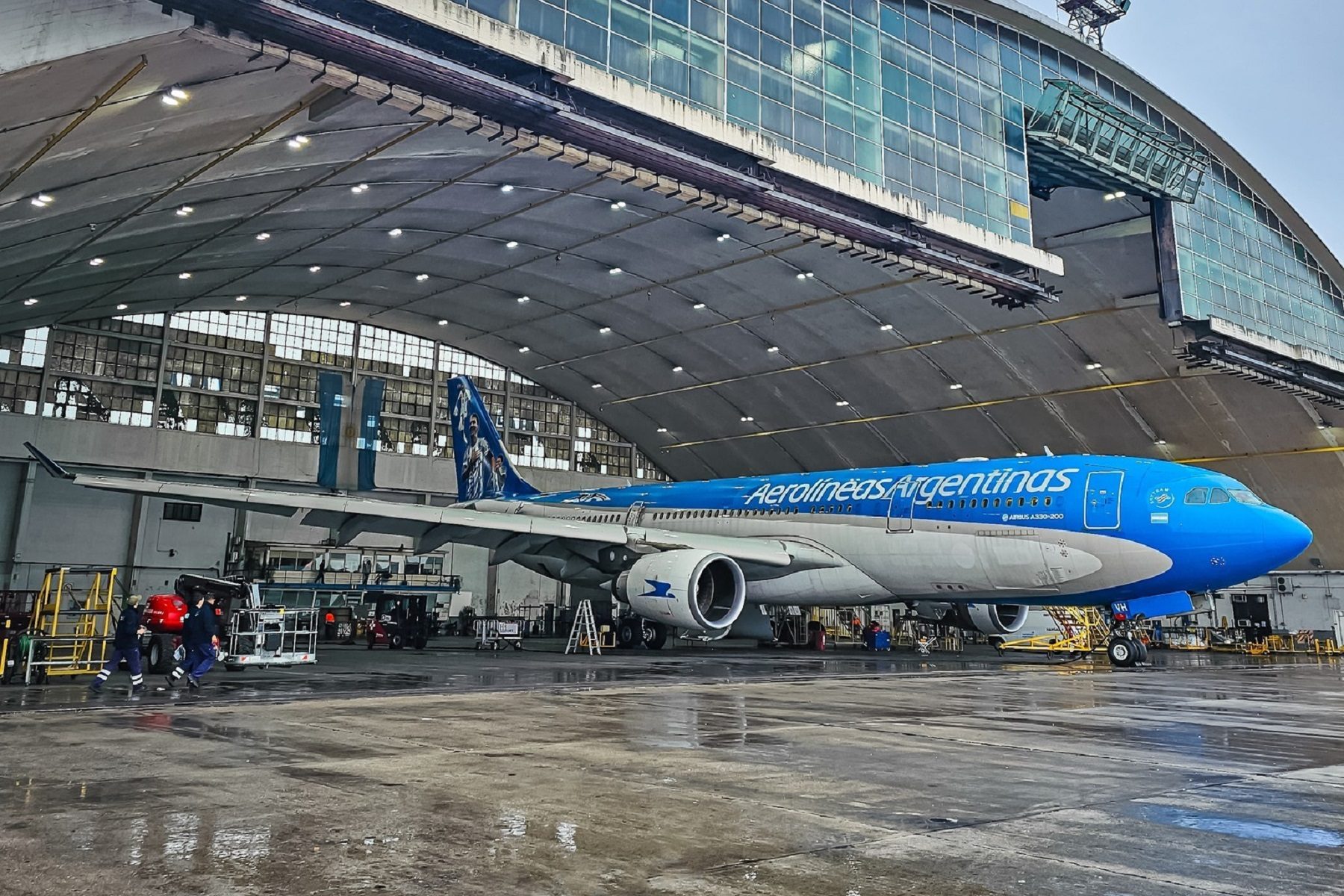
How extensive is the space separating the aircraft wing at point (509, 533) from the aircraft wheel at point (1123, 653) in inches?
217

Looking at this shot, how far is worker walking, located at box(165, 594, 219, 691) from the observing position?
1060 centimetres

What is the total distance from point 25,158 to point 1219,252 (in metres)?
30.8

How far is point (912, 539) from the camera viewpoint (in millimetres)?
18219

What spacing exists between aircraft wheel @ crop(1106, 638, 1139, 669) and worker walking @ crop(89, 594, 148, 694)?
16.9 m

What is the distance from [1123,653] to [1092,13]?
22.9 meters

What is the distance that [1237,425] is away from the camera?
107 feet

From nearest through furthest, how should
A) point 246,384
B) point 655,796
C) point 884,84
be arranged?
1. point 655,796
2. point 884,84
3. point 246,384

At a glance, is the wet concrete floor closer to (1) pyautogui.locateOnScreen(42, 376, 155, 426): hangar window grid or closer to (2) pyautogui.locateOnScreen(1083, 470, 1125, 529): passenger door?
(2) pyautogui.locateOnScreen(1083, 470, 1125, 529): passenger door

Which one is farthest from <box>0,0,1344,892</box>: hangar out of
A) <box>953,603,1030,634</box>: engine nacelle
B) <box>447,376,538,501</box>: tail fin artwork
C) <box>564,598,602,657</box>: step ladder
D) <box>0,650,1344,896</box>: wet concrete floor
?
<box>564,598,602,657</box>: step ladder

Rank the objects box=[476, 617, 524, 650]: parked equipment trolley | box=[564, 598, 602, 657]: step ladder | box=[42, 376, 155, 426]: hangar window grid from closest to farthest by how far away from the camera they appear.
Result: box=[564, 598, 602, 657]: step ladder < box=[476, 617, 524, 650]: parked equipment trolley < box=[42, 376, 155, 426]: hangar window grid

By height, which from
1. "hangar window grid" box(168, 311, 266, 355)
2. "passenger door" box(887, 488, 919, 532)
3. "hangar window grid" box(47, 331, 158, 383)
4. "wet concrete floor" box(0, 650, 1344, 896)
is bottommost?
"wet concrete floor" box(0, 650, 1344, 896)

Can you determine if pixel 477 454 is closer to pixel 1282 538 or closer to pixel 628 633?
pixel 628 633

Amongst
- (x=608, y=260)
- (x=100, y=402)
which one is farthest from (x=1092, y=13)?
(x=100, y=402)

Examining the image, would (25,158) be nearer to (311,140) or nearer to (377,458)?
(311,140)
